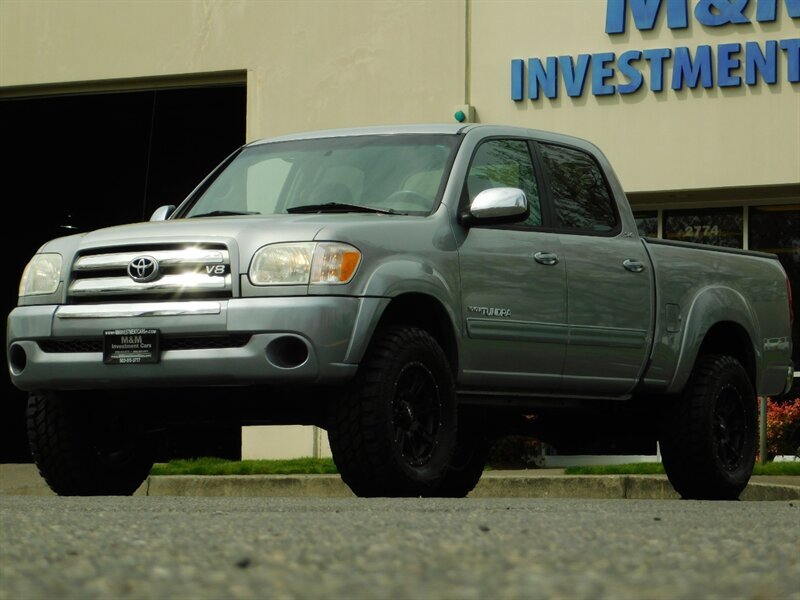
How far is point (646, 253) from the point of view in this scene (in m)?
9.56

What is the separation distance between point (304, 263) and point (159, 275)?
0.74m

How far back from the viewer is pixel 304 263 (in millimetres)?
7492

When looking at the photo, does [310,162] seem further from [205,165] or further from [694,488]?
[205,165]

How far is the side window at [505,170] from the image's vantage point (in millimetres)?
8852

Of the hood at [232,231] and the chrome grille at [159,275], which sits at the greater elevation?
the hood at [232,231]

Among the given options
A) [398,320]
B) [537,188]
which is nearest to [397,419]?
[398,320]

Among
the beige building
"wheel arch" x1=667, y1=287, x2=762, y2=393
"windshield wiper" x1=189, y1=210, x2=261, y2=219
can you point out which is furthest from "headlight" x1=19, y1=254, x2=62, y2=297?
A: the beige building

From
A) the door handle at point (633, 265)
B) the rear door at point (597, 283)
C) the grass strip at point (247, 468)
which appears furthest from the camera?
the grass strip at point (247, 468)

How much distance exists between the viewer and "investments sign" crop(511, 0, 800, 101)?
17.4 meters

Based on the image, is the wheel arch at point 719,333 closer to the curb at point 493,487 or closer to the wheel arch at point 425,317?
the curb at point 493,487

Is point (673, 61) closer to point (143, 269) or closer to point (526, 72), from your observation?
point (526, 72)

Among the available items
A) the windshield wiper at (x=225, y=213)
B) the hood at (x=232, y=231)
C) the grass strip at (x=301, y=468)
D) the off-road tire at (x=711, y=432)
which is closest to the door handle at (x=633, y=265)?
the off-road tire at (x=711, y=432)

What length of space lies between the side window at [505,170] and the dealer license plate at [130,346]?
6.72 ft

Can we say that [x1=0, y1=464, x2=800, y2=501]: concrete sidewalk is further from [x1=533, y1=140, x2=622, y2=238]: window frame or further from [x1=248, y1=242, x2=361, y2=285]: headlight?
[x1=248, y1=242, x2=361, y2=285]: headlight
